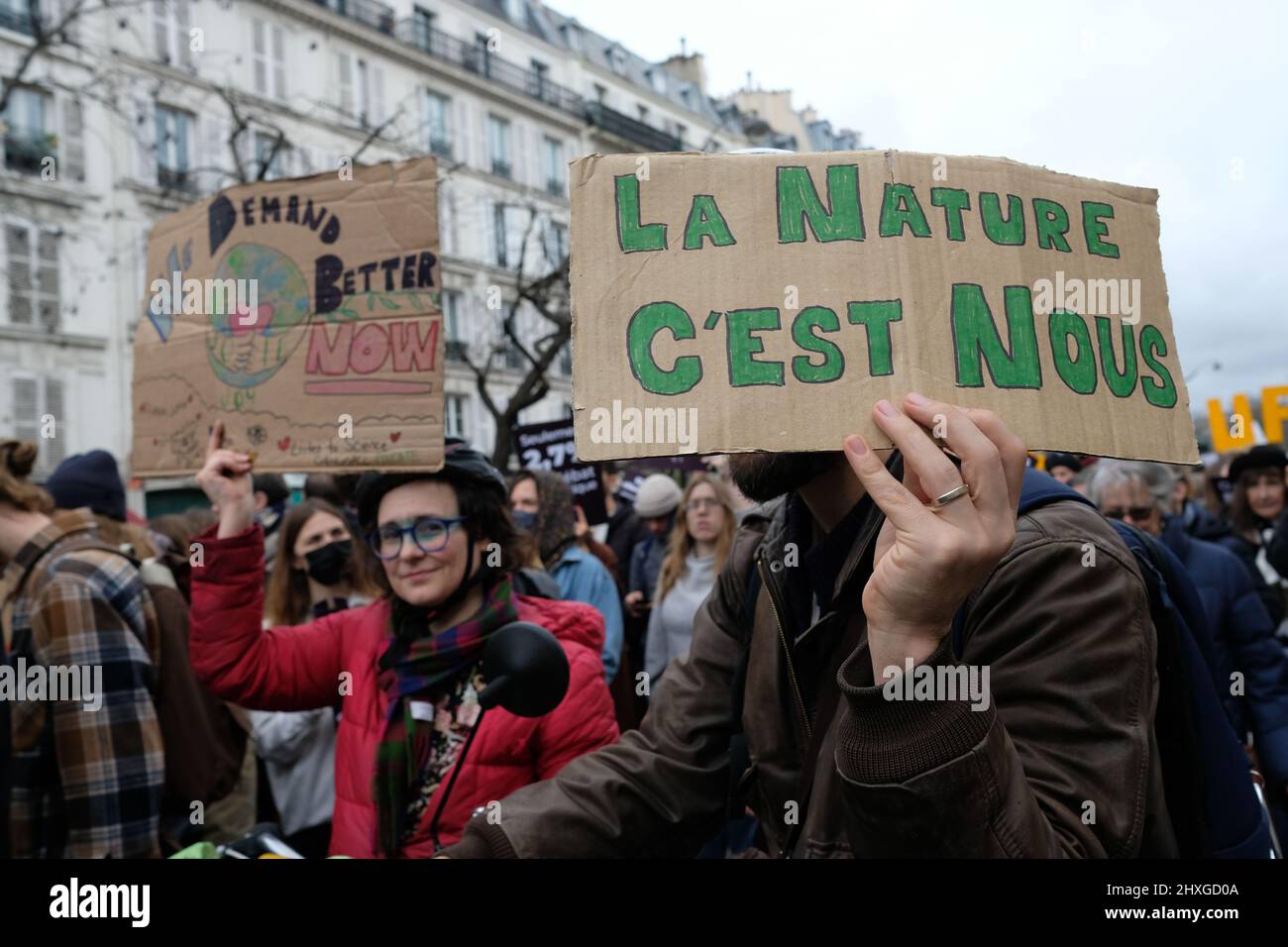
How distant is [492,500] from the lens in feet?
9.66

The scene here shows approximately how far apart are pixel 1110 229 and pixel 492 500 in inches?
70.4

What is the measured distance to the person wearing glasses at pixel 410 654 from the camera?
2.50 meters

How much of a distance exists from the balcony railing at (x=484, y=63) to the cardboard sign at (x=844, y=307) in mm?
30574

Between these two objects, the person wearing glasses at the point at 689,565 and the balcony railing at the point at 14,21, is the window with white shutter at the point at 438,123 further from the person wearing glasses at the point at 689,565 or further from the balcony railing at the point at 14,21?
the person wearing glasses at the point at 689,565

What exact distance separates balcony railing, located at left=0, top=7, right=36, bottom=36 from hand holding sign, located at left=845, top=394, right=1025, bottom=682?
79.7 ft

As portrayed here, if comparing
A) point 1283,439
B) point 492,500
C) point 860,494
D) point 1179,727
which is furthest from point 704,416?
point 1283,439

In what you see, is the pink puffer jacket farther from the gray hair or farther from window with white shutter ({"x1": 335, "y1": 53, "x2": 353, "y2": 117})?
window with white shutter ({"x1": 335, "y1": 53, "x2": 353, "y2": 117})

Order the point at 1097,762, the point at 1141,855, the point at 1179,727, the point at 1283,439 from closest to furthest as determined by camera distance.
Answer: the point at 1097,762 → the point at 1141,855 → the point at 1179,727 → the point at 1283,439

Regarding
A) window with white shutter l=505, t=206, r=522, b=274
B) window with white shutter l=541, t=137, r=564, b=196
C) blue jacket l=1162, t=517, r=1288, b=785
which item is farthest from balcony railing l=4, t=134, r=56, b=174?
blue jacket l=1162, t=517, r=1288, b=785

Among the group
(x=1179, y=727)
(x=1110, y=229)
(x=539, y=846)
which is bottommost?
(x=539, y=846)

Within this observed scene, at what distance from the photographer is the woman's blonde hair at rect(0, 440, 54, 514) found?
10.7 ft

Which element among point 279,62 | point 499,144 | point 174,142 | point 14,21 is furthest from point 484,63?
point 14,21

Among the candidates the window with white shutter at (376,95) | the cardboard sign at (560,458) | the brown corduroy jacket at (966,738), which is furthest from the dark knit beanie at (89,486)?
the window with white shutter at (376,95)

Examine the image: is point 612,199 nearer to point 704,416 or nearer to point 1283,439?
point 704,416
